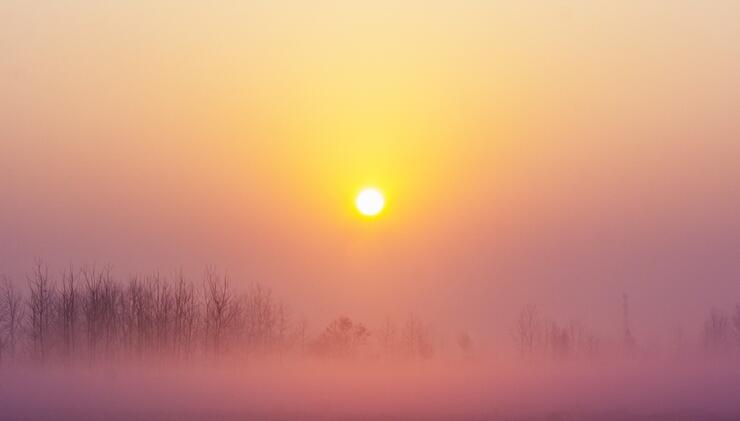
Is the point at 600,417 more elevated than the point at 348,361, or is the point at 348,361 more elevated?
the point at 348,361

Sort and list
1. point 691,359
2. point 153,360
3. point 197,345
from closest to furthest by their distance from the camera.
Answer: point 153,360, point 197,345, point 691,359

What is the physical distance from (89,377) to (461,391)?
20.7m

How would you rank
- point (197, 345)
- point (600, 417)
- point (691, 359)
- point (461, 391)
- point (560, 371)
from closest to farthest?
point (600, 417) < point (461, 391) < point (197, 345) < point (560, 371) < point (691, 359)

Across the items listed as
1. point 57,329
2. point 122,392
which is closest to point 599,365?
point 57,329

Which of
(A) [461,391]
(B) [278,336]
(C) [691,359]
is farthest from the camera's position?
(C) [691,359]

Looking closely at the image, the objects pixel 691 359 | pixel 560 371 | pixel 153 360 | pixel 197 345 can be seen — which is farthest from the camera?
pixel 691 359

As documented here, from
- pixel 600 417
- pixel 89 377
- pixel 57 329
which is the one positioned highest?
pixel 57 329

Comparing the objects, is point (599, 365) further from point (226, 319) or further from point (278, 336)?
point (226, 319)

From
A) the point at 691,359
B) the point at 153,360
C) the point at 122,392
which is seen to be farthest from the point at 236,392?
the point at 691,359

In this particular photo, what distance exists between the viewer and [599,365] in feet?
302

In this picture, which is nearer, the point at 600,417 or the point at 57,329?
the point at 600,417

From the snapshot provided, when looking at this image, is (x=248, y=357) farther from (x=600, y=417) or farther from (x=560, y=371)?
(x=600, y=417)

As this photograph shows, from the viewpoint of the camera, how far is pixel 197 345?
76500 millimetres

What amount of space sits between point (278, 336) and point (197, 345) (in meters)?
14.7
